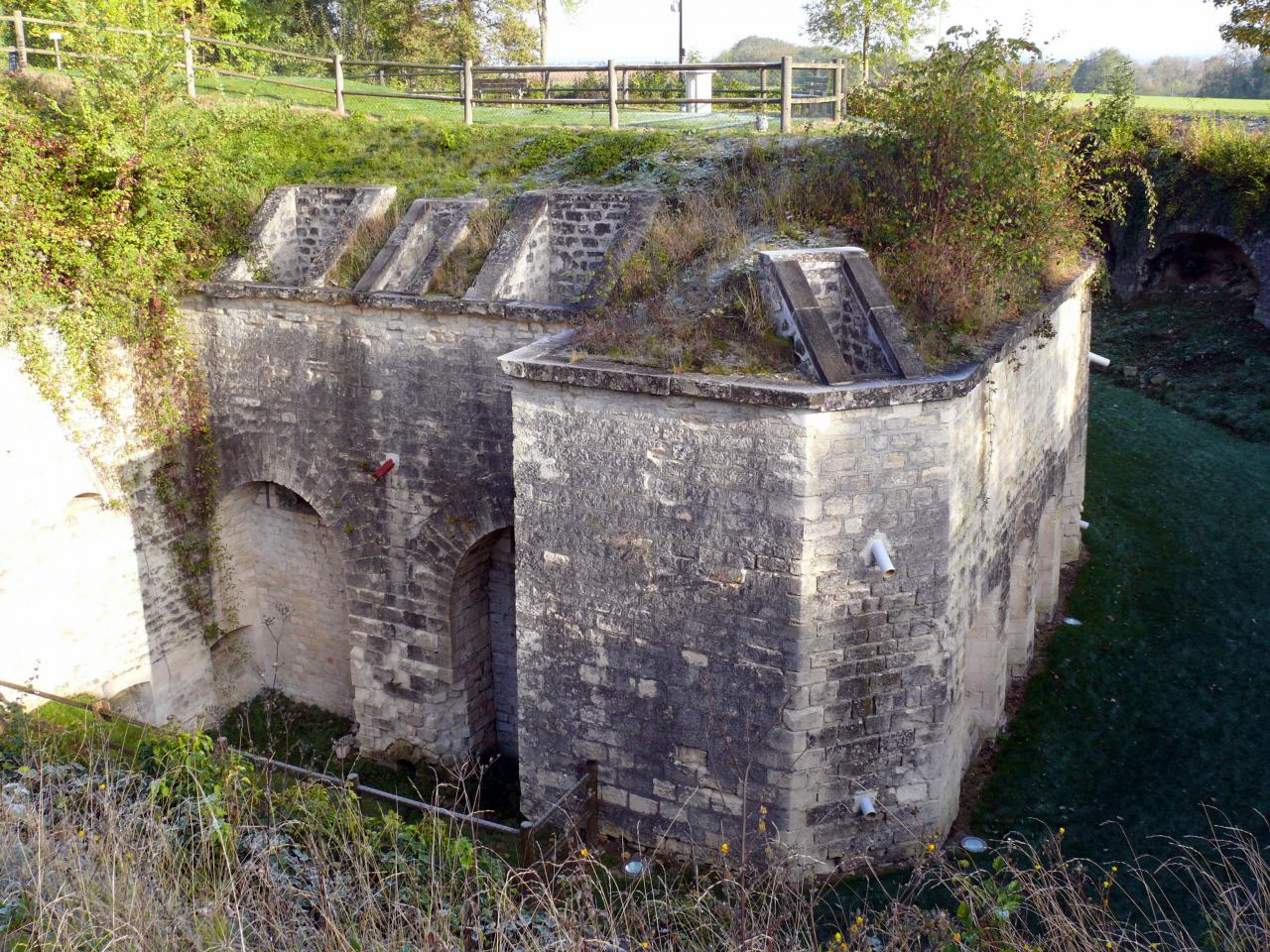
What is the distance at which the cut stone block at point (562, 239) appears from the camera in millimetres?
10695

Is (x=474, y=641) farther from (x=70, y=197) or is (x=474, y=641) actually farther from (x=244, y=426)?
(x=70, y=197)

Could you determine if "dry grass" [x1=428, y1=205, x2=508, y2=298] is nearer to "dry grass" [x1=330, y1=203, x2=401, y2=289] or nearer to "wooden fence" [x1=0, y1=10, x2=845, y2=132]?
"dry grass" [x1=330, y1=203, x2=401, y2=289]

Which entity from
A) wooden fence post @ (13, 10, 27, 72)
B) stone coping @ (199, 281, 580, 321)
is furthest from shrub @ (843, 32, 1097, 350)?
wooden fence post @ (13, 10, 27, 72)

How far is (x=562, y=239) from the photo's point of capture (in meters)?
11.4

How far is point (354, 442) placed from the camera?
11016 millimetres

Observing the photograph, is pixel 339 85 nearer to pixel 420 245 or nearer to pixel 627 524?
pixel 420 245

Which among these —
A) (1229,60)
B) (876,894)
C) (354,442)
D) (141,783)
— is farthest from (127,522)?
(1229,60)

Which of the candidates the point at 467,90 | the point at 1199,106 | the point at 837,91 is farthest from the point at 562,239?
the point at 1199,106

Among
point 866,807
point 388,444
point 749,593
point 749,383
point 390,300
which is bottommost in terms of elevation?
point 866,807

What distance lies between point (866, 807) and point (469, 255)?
21.5 feet

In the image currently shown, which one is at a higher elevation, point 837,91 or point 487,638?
point 837,91

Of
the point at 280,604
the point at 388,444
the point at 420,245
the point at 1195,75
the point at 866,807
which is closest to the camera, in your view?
the point at 866,807

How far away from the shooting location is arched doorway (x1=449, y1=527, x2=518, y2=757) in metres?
11.0

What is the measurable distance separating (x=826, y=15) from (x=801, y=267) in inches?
814
